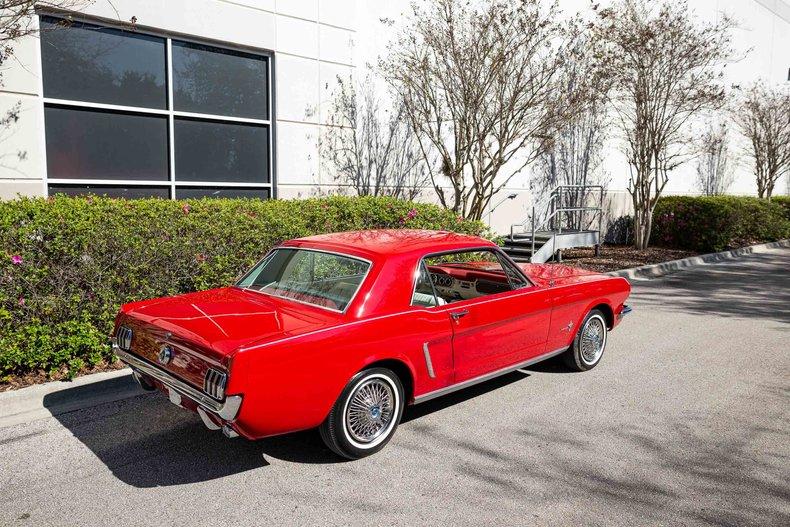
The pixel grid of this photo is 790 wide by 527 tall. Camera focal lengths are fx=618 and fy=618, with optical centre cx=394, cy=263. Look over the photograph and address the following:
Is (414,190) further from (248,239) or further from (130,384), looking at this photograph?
(130,384)

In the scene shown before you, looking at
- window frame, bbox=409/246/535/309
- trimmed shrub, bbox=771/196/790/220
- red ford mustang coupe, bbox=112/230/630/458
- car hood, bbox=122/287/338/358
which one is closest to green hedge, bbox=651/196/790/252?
trimmed shrub, bbox=771/196/790/220

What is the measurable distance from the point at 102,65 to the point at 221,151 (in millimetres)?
2018

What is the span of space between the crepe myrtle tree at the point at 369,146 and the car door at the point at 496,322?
557 cm

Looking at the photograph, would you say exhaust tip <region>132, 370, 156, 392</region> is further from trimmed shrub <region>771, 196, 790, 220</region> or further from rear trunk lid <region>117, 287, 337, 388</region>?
trimmed shrub <region>771, 196, 790, 220</region>

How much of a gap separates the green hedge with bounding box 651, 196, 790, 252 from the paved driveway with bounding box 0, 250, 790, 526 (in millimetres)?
11901

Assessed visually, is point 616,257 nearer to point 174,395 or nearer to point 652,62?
point 652,62

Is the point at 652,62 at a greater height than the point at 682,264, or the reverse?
the point at 652,62

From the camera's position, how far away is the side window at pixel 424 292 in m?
4.59

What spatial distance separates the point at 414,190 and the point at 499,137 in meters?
1.89

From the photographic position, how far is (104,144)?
27.1 ft

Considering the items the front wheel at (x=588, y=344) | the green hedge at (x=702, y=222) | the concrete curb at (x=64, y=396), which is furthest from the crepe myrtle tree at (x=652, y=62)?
the concrete curb at (x=64, y=396)

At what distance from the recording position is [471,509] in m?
3.45

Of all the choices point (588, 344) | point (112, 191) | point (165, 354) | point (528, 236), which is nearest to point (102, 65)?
point (112, 191)

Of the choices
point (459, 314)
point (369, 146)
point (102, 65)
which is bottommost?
point (459, 314)
